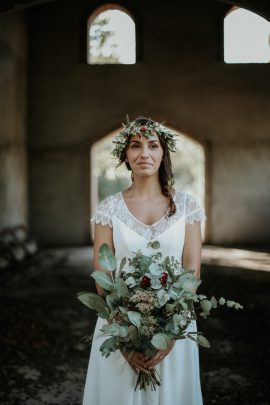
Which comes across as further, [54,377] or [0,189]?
[0,189]

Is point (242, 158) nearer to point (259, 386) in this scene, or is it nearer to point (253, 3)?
point (253, 3)

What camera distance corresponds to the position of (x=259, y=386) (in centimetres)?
381

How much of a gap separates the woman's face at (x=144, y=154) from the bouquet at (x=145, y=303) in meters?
0.40

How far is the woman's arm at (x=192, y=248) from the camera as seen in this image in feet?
7.36

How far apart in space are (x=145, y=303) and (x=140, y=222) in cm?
46

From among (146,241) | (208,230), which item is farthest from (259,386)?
(208,230)

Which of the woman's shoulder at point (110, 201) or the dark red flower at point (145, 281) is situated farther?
the woman's shoulder at point (110, 201)

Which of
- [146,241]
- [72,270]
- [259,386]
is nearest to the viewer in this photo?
[146,241]

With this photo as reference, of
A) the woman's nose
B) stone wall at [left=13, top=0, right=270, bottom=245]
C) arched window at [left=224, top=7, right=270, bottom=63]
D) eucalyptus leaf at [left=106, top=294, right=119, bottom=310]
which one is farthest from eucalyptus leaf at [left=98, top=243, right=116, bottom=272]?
arched window at [left=224, top=7, right=270, bottom=63]

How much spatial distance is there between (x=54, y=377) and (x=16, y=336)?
963 millimetres

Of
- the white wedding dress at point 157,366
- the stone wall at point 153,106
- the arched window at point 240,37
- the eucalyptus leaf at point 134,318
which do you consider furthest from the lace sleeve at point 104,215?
the arched window at point 240,37

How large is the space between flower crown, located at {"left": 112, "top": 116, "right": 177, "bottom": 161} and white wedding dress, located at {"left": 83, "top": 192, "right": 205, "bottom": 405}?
239 mm

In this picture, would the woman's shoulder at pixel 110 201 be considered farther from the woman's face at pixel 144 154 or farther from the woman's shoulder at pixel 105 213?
the woman's face at pixel 144 154

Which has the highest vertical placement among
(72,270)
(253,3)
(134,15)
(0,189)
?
(134,15)
